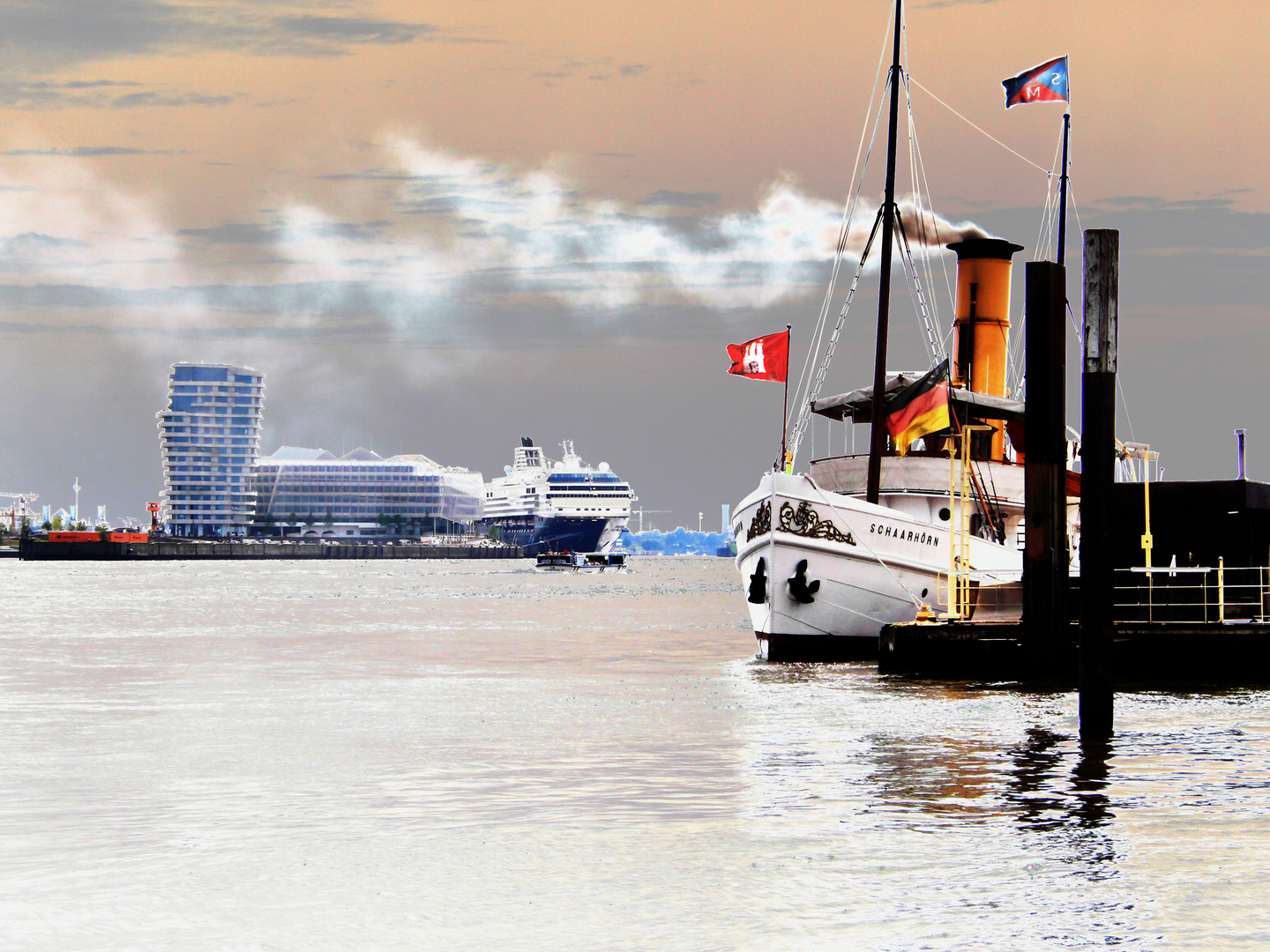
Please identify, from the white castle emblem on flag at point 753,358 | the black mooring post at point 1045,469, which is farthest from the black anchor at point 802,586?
the black mooring post at point 1045,469

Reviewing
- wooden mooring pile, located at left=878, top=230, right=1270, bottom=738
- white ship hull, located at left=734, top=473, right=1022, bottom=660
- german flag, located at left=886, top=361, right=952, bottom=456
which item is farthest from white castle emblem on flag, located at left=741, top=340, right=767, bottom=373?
wooden mooring pile, located at left=878, top=230, right=1270, bottom=738

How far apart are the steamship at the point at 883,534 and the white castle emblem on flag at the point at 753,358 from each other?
2.19m

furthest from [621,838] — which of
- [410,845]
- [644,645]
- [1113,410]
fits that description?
[644,645]

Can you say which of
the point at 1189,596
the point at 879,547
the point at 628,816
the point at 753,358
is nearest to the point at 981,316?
the point at 753,358

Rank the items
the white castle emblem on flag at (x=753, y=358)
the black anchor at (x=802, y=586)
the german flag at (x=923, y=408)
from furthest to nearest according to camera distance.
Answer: the white castle emblem on flag at (x=753, y=358) → the german flag at (x=923, y=408) → the black anchor at (x=802, y=586)

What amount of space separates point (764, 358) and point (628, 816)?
22.3m

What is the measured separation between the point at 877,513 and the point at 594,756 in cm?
1505

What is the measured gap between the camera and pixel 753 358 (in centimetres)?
3675

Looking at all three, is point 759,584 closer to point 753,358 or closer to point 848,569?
point 848,569

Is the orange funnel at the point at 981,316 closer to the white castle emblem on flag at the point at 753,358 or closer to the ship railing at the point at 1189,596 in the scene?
the white castle emblem on flag at the point at 753,358

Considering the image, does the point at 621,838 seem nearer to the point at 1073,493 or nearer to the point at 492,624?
the point at 1073,493

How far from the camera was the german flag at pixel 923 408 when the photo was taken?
36.3 meters

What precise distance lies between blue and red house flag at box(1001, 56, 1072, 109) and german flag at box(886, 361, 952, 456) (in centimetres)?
650

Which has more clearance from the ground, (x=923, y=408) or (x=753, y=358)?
(x=753, y=358)
